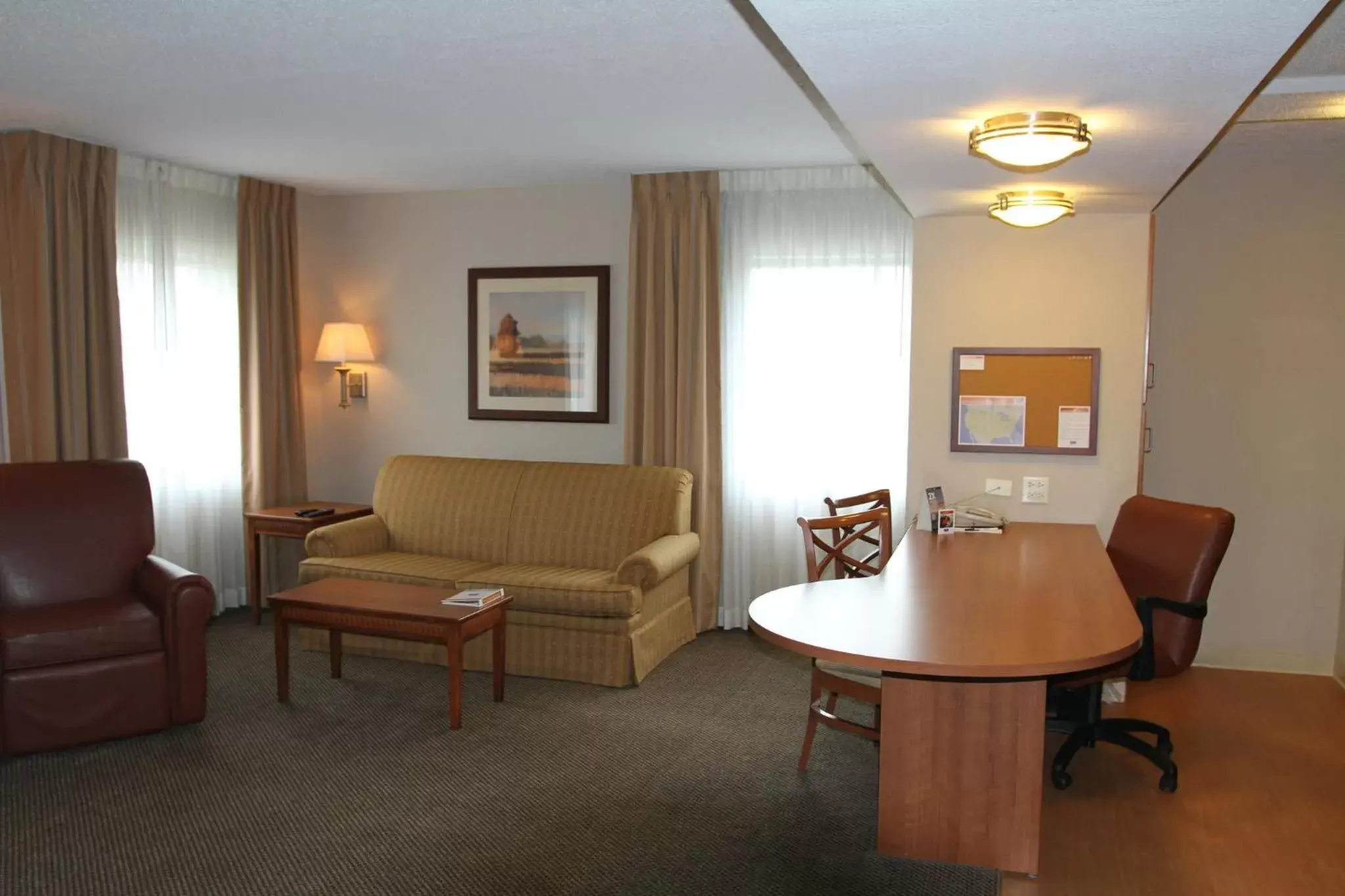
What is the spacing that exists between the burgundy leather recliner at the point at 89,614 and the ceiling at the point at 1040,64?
3.19 m

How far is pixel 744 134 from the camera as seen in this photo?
Result: 4.62 meters

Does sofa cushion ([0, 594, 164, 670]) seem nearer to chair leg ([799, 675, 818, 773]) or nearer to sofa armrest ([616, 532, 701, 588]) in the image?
sofa armrest ([616, 532, 701, 588])

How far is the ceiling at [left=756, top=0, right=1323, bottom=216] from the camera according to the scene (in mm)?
1946

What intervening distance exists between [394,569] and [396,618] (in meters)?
0.92

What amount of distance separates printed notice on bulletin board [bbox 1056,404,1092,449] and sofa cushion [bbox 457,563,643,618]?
1.99m

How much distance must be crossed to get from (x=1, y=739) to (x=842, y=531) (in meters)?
3.82

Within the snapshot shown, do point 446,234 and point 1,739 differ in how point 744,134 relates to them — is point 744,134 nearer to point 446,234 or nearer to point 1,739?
point 446,234

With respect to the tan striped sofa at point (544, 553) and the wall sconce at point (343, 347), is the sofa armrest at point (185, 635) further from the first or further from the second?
the wall sconce at point (343, 347)

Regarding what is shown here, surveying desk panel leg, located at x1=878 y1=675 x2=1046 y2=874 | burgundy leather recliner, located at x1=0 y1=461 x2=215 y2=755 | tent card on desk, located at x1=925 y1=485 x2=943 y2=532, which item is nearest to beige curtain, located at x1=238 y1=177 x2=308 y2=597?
burgundy leather recliner, located at x1=0 y1=461 x2=215 y2=755

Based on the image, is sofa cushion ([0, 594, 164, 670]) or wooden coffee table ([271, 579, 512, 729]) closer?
sofa cushion ([0, 594, 164, 670])

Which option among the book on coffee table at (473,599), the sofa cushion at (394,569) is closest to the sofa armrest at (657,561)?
the book on coffee table at (473,599)

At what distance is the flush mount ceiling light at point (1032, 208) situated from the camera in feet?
11.7

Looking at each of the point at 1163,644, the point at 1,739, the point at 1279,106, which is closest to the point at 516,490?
the point at 1,739

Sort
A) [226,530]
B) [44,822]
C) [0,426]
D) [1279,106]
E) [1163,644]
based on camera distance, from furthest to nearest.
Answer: [226,530], [0,426], [1279,106], [1163,644], [44,822]
